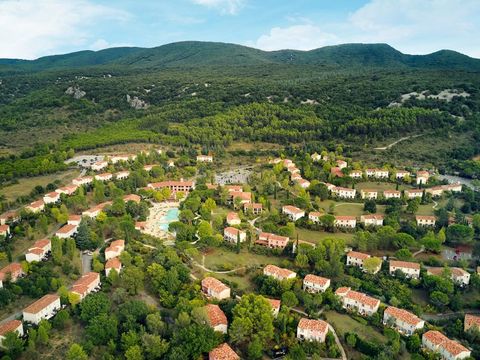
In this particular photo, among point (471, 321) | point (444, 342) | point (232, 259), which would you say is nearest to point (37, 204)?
point (232, 259)

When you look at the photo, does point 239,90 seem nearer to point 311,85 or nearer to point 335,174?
point 311,85

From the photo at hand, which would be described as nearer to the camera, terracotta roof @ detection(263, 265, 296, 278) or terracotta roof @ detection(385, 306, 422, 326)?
terracotta roof @ detection(385, 306, 422, 326)

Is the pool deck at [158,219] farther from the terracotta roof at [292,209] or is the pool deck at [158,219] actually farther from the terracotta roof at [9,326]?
the terracotta roof at [9,326]

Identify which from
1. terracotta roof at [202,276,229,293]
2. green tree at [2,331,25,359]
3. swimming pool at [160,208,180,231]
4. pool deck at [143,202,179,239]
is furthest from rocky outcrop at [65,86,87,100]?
green tree at [2,331,25,359]

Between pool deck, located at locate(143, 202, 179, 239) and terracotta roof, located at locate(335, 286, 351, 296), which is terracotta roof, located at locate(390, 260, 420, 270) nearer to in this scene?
terracotta roof, located at locate(335, 286, 351, 296)

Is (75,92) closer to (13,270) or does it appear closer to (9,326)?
(13,270)

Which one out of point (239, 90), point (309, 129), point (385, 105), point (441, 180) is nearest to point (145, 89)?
point (239, 90)

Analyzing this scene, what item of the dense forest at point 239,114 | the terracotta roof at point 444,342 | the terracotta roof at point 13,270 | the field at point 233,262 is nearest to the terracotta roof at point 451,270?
the terracotta roof at point 444,342
